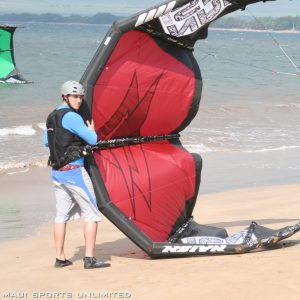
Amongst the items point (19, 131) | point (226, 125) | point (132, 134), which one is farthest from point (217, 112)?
point (132, 134)

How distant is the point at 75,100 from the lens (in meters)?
5.81

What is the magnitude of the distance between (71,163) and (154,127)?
1.19 metres

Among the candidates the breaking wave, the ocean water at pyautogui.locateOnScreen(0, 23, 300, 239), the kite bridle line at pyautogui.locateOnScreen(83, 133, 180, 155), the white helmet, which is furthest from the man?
the breaking wave

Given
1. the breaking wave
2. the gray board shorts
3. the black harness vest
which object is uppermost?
the black harness vest

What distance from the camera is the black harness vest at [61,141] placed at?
5801mm

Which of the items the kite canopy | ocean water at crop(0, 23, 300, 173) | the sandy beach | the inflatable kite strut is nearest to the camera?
the sandy beach

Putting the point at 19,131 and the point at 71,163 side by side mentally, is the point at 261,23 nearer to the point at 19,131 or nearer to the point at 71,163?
the point at 71,163

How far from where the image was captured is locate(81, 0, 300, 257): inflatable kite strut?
615 cm

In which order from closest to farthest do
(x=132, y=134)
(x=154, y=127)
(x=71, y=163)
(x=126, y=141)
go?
(x=71, y=163)
(x=126, y=141)
(x=132, y=134)
(x=154, y=127)

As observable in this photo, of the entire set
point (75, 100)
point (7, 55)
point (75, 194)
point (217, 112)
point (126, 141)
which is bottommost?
point (7, 55)

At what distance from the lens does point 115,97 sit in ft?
20.7

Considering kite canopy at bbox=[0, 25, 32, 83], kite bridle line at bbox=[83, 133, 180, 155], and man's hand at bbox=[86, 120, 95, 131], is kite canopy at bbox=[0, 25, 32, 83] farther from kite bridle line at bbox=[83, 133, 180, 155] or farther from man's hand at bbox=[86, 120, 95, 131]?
man's hand at bbox=[86, 120, 95, 131]

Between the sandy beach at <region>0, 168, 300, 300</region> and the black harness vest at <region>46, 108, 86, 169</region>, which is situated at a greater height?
the black harness vest at <region>46, 108, 86, 169</region>

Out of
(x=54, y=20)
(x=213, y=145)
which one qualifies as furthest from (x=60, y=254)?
(x=54, y=20)
